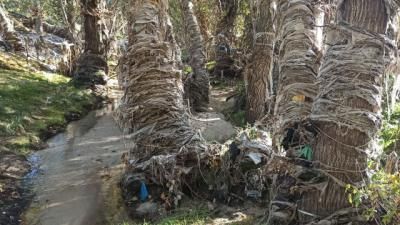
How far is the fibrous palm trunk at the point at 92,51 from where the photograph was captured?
45.0ft

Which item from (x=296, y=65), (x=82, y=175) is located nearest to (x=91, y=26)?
(x=82, y=175)

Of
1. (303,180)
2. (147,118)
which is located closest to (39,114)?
(147,118)

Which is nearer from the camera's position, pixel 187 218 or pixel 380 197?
pixel 380 197

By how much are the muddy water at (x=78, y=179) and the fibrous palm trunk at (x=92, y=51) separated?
435cm

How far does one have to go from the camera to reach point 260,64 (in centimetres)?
831

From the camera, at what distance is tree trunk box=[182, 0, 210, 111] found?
10711mm

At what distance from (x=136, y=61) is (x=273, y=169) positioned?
2.74 m

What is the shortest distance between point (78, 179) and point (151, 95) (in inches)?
71.8

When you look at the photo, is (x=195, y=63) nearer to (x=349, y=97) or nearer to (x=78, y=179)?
(x=78, y=179)

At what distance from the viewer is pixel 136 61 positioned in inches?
229

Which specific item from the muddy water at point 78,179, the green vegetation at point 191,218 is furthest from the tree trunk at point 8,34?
the green vegetation at point 191,218

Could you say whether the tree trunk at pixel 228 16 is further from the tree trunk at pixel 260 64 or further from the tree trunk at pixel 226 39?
the tree trunk at pixel 260 64

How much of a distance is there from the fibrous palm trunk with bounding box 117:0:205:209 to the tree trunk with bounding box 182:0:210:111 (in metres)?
4.67

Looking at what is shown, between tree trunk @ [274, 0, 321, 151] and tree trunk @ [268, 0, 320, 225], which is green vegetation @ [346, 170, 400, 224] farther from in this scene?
tree trunk @ [274, 0, 321, 151]
